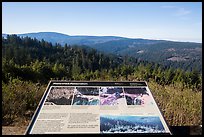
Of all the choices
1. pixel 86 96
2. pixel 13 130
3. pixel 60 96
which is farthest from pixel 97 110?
pixel 13 130

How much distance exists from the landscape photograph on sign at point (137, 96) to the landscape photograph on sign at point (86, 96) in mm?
289

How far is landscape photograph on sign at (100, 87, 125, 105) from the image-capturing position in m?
2.73

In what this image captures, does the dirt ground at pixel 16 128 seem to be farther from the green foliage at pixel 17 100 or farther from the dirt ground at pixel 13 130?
the green foliage at pixel 17 100

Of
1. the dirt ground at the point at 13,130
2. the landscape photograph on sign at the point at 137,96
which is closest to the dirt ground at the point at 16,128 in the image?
the dirt ground at the point at 13,130

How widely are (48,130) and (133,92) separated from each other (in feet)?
3.11

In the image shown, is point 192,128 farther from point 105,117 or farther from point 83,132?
point 83,132

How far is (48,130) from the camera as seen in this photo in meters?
2.31

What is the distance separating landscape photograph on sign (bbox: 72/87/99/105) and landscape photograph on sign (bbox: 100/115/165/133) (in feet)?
0.91

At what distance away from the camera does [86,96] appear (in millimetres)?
2801

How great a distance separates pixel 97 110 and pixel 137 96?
17.6 inches

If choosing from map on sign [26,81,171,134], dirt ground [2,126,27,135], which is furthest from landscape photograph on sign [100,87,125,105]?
dirt ground [2,126,27,135]

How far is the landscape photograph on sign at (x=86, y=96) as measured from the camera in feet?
8.93

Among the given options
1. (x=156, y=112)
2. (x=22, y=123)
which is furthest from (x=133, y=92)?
(x=22, y=123)

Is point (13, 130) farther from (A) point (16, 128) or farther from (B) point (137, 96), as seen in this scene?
(B) point (137, 96)
